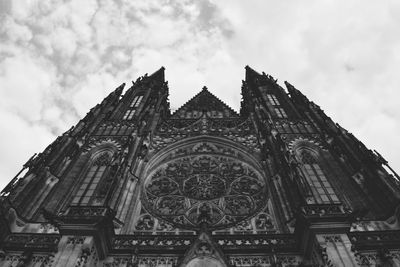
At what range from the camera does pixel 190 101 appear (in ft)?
84.6

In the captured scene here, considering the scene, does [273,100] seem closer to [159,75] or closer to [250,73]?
[250,73]

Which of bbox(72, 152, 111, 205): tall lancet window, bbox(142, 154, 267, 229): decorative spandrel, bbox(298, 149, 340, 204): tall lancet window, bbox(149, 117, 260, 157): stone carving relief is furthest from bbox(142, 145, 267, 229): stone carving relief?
bbox(72, 152, 111, 205): tall lancet window

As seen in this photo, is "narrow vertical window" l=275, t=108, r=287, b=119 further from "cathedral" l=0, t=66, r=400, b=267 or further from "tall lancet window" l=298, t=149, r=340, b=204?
"tall lancet window" l=298, t=149, r=340, b=204

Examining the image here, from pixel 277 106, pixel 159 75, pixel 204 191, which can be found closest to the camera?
pixel 204 191

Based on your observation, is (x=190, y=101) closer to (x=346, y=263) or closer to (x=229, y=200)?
(x=229, y=200)

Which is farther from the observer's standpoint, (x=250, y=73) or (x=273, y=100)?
(x=250, y=73)

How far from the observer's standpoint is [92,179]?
53.0 ft

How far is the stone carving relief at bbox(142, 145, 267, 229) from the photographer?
551 inches

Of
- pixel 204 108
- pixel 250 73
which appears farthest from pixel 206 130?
pixel 250 73

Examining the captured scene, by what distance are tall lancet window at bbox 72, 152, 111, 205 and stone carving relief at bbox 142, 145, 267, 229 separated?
7.01ft

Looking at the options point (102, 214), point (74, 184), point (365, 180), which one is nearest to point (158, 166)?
point (74, 184)

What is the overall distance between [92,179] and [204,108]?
10.2 meters

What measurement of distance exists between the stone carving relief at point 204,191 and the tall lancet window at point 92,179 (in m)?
2.14

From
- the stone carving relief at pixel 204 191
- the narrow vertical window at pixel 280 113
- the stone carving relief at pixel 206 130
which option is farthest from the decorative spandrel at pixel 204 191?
the narrow vertical window at pixel 280 113
